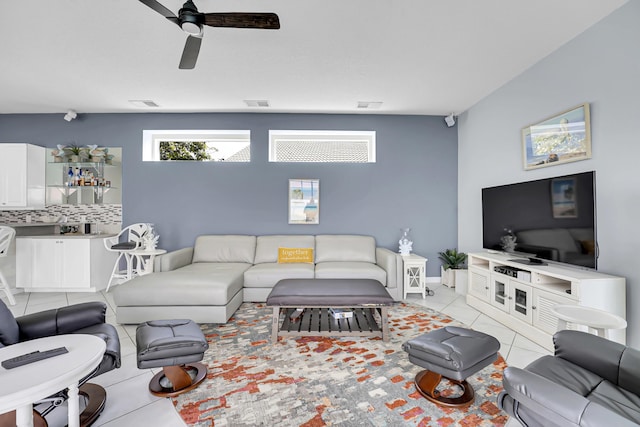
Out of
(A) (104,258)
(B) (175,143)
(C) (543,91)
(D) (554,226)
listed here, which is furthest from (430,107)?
(A) (104,258)

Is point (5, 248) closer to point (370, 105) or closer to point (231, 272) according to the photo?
point (231, 272)

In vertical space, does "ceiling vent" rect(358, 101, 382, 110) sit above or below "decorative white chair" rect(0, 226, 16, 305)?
above

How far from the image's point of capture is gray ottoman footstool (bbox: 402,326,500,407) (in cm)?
159

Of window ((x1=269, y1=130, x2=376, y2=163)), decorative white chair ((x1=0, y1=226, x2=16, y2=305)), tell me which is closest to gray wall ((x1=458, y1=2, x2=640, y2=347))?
window ((x1=269, y1=130, x2=376, y2=163))

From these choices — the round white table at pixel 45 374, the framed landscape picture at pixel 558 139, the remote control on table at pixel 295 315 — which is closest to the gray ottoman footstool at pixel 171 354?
the round white table at pixel 45 374

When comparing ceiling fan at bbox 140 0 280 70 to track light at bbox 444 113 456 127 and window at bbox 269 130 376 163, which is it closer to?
window at bbox 269 130 376 163

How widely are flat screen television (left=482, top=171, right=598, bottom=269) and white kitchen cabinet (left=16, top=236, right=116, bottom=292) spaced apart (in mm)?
5536

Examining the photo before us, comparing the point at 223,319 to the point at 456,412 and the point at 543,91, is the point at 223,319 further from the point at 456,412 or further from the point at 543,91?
the point at 543,91

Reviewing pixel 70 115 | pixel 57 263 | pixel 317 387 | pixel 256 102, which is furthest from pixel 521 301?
pixel 70 115

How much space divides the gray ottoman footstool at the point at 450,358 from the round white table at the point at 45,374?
1.72 metres

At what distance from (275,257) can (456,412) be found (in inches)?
115

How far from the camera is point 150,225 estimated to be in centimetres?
436

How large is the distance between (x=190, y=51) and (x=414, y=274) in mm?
3600

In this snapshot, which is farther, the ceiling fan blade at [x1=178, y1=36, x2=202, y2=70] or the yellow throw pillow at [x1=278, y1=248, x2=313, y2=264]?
the yellow throw pillow at [x1=278, y1=248, x2=313, y2=264]
